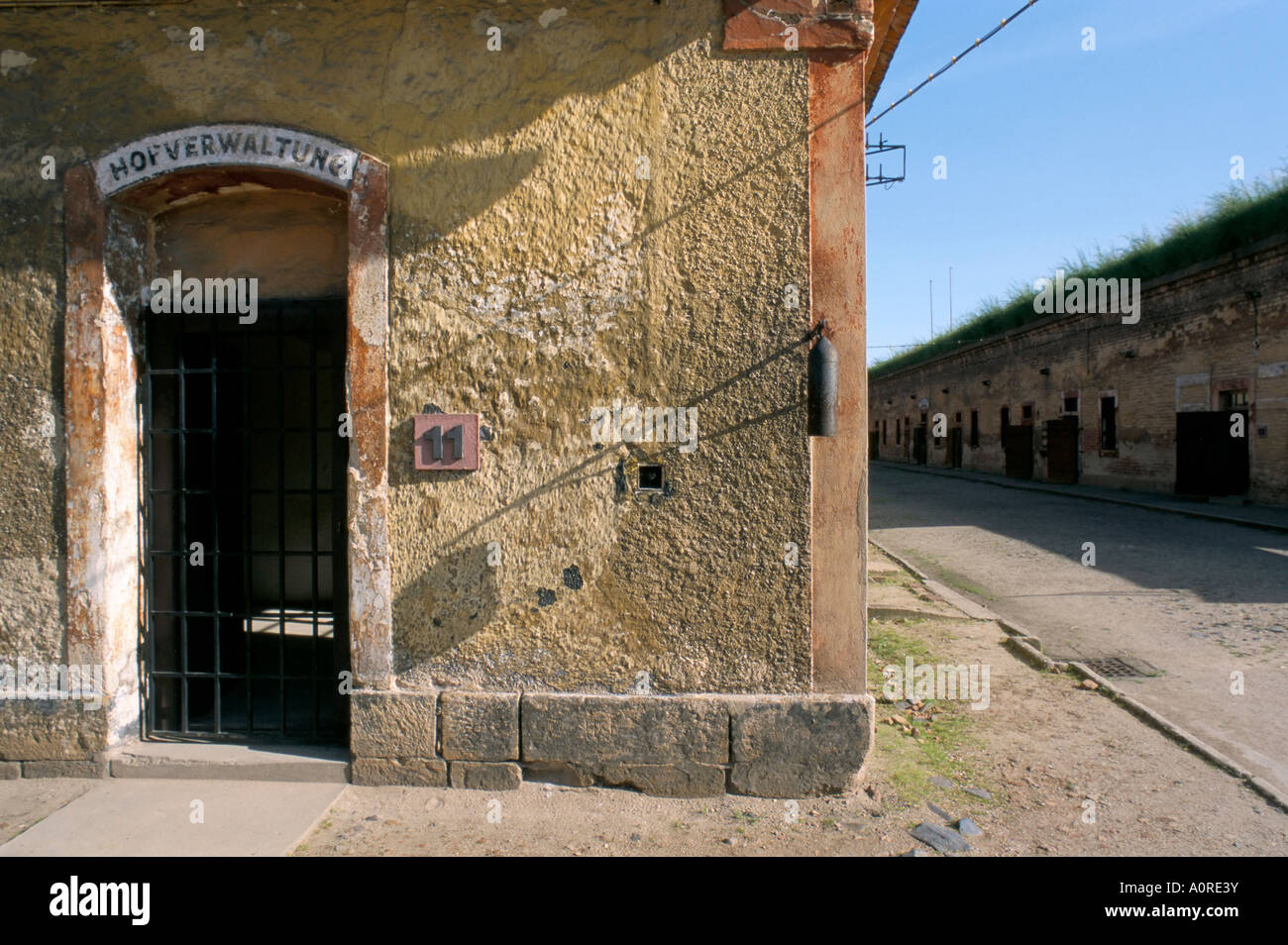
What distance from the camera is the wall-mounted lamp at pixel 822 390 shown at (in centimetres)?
402

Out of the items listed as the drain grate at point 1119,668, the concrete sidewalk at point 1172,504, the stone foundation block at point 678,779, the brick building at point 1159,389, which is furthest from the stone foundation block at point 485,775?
the brick building at point 1159,389

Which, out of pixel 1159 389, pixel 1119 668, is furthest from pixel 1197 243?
pixel 1119 668

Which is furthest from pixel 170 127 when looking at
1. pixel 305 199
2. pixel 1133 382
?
pixel 1133 382

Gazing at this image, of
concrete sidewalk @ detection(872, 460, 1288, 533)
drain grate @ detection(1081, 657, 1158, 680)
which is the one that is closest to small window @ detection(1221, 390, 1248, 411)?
concrete sidewalk @ detection(872, 460, 1288, 533)

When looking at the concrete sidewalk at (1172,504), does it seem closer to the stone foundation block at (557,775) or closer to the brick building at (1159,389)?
the brick building at (1159,389)

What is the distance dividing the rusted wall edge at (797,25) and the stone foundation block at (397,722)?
373 cm

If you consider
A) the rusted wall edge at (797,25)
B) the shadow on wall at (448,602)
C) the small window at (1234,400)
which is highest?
the rusted wall edge at (797,25)

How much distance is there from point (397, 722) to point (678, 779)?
1.47 meters

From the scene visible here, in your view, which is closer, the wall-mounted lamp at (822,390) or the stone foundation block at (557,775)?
the wall-mounted lamp at (822,390)

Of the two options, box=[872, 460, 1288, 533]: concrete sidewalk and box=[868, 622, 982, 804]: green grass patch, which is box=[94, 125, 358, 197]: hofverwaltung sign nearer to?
box=[868, 622, 982, 804]: green grass patch

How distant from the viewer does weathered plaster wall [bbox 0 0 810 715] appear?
420cm

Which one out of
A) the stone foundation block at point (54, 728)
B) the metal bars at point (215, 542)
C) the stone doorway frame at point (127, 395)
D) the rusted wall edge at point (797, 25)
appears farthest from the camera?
the metal bars at point (215, 542)

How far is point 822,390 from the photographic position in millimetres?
4023

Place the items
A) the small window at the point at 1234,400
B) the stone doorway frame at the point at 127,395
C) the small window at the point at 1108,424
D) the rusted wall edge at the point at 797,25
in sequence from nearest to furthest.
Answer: the rusted wall edge at the point at 797,25 → the stone doorway frame at the point at 127,395 → the small window at the point at 1234,400 → the small window at the point at 1108,424
